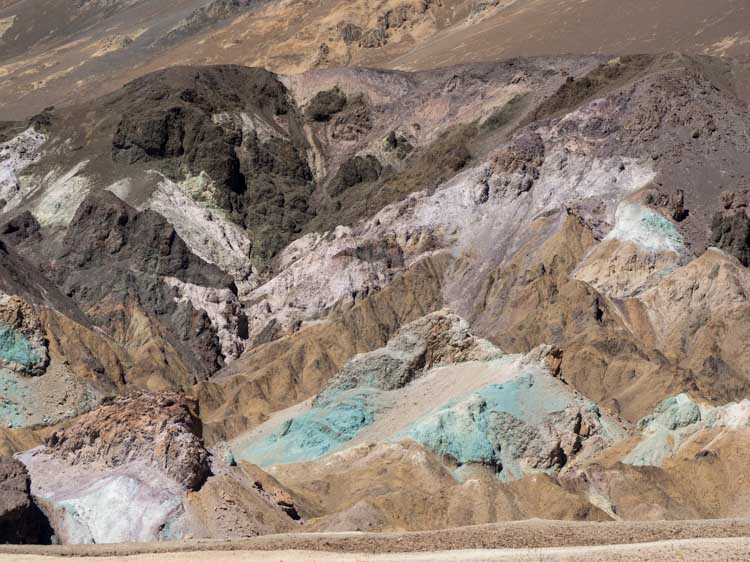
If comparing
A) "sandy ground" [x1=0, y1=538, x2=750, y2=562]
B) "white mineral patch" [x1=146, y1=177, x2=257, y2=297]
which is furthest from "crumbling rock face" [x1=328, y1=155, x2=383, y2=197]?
"sandy ground" [x1=0, y1=538, x2=750, y2=562]

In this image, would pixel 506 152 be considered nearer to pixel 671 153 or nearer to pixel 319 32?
pixel 671 153

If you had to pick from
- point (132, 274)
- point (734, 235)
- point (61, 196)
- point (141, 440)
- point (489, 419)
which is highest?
point (141, 440)

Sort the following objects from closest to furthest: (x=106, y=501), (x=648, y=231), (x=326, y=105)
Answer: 1. (x=106, y=501)
2. (x=648, y=231)
3. (x=326, y=105)

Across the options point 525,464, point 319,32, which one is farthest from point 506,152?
point 319,32

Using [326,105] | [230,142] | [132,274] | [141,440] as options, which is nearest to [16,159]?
[230,142]

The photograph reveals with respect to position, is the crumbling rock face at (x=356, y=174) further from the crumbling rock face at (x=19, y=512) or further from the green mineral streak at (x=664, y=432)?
the crumbling rock face at (x=19, y=512)

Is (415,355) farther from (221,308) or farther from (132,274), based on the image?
(132,274)
